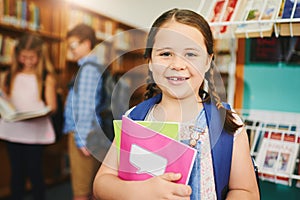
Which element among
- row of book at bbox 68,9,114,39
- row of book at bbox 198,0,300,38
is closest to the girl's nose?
row of book at bbox 198,0,300,38

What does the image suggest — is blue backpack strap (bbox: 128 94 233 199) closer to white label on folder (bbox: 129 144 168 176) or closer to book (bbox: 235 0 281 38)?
white label on folder (bbox: 129 144 168 176)

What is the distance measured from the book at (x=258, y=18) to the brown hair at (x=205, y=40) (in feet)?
0.93

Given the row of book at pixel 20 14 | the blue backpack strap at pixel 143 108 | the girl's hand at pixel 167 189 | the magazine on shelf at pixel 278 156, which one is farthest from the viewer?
the row of book at pixel 20 14

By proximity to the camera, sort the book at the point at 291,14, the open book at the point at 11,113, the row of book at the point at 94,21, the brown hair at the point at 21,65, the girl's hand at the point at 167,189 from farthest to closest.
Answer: the row of book at the point at 94,21
the brown hair at the point at 21,65
the open book at the point at 11,113
the book at the point at 291,14
the girl's hand at the point at 167,189

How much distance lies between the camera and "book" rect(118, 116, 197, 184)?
55 centimetres

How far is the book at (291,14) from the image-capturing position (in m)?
0.80

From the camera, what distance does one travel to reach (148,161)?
571mm

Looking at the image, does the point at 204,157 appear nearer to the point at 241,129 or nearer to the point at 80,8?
the point at 241,129

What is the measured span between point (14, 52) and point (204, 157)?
1.87m

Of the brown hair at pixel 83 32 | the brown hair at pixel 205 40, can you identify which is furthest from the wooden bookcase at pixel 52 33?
the brown hair at pixel 205 40

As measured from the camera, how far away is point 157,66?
1.99ft

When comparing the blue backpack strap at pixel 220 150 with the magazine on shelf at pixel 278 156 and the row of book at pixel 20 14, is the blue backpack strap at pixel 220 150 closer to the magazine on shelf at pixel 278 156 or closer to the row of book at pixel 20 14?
the magazine on shelf at pixel 278 156

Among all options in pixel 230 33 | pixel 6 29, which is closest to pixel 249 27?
pixel 230 33

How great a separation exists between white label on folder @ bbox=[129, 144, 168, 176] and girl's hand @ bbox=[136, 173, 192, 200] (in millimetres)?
→ 15
